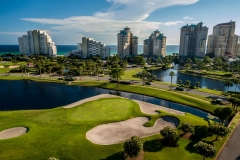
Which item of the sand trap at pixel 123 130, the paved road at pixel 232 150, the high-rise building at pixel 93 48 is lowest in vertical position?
the paved road at pixel 232 150

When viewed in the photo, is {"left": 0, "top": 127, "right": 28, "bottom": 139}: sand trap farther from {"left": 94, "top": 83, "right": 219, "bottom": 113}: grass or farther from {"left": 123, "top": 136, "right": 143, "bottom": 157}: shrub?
{"left": 94, "top": 83, "right": 219, "bottom": 113}: grass

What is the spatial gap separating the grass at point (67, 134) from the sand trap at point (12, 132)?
1.33m

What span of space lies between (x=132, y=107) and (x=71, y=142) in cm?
2238

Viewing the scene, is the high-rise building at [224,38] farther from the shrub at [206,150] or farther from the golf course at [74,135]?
the shrub at [206,150]

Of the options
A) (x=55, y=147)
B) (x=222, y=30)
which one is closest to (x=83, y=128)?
(x=55, y=147)

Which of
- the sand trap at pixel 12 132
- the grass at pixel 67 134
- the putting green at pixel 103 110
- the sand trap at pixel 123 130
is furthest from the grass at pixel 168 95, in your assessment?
the sand trap at pixel 12 132

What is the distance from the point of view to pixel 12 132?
1373 inches

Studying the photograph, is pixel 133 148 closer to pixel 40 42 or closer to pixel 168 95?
pixel 168 95

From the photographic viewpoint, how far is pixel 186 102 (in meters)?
58.4

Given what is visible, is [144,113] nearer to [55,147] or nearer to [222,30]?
[55,147]

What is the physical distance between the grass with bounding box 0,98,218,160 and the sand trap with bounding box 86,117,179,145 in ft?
4.62

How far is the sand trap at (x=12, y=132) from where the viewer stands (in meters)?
33.3

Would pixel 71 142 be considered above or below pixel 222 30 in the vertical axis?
below

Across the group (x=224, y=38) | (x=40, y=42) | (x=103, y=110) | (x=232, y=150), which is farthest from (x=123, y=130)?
(x=224, y=38)
